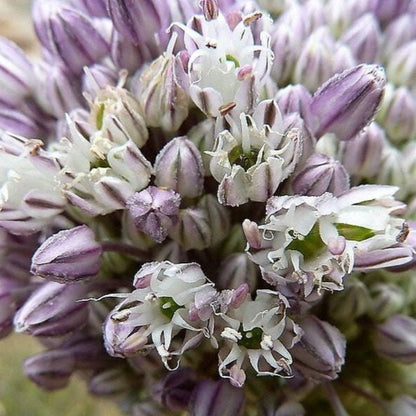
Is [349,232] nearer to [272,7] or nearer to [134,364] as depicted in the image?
[134,364]

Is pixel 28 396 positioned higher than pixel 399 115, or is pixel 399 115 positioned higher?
pixel 399 115

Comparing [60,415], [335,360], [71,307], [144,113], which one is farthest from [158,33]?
[60,415]

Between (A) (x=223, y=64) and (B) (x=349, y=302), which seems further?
(B) (x=349, y=302)

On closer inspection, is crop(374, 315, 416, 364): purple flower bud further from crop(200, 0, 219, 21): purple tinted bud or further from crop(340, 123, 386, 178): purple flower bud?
crop(200, 0, 219, 21): purple tinted bud

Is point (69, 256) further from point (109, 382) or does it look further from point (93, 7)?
point (93, 7)

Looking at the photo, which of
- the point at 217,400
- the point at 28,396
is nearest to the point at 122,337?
the point at 217,400

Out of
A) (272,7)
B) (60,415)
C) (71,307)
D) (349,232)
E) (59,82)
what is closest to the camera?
(349,232)
